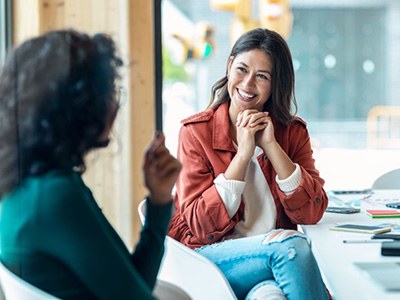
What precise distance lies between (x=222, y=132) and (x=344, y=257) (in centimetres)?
62

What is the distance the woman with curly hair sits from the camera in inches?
37.8

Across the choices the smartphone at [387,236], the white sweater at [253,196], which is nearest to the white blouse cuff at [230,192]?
the white sweater at [253,196]

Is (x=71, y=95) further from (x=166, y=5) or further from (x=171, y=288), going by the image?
(x=166, y=5)

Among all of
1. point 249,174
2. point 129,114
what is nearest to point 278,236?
point 249,174

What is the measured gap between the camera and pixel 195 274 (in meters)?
1.57

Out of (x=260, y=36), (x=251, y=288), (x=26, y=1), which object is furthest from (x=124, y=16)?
(x=251, y=288)

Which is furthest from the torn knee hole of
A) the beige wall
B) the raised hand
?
the beige wall

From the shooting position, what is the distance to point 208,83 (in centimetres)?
479

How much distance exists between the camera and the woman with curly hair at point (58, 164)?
3.15ft

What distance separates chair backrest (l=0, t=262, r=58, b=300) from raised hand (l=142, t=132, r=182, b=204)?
301 millimetres

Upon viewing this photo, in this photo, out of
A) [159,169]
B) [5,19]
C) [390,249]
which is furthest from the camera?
[5,19]

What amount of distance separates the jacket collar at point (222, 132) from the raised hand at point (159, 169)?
2.27 ft

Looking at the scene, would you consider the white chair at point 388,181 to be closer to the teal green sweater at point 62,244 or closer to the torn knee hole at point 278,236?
the torn knee hole at point 278,236

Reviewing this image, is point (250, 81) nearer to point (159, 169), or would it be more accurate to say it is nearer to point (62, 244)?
point (159, 169)
